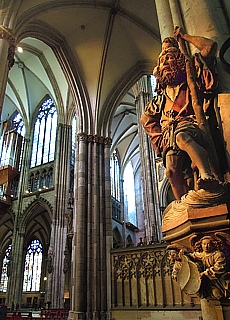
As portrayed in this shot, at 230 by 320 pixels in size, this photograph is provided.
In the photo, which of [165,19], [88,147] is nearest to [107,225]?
[88,147]

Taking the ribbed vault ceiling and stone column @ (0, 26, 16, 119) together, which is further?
the ribbed vault ceiling

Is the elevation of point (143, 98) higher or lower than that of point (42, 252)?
higher

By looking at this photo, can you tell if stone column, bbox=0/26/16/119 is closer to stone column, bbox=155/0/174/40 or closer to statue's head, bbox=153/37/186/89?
stone column, bbox=155/0/174/40

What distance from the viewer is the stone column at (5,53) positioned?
21.4 feet

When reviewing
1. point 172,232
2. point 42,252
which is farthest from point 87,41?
point 42,252

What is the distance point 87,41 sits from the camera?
10.7 m

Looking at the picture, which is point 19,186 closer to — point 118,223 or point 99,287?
point 118,223

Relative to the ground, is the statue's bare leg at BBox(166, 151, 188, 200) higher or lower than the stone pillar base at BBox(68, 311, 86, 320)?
higher

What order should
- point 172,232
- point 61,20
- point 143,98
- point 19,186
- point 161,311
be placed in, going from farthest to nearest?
point 19,186 → point 143,98 → point 61,20 → point 161,311 → point 172,232

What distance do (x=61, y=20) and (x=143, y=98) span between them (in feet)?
18.4

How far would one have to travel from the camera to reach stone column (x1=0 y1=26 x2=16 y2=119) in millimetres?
6531

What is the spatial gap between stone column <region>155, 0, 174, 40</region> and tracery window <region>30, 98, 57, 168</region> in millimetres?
16387

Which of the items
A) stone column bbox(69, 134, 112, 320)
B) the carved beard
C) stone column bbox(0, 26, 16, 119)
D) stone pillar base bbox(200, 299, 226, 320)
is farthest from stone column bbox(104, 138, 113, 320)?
the carved beard

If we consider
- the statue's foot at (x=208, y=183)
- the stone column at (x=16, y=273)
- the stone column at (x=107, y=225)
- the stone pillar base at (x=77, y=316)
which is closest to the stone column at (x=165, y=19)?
the statue's foot at (x=208, y=183)
